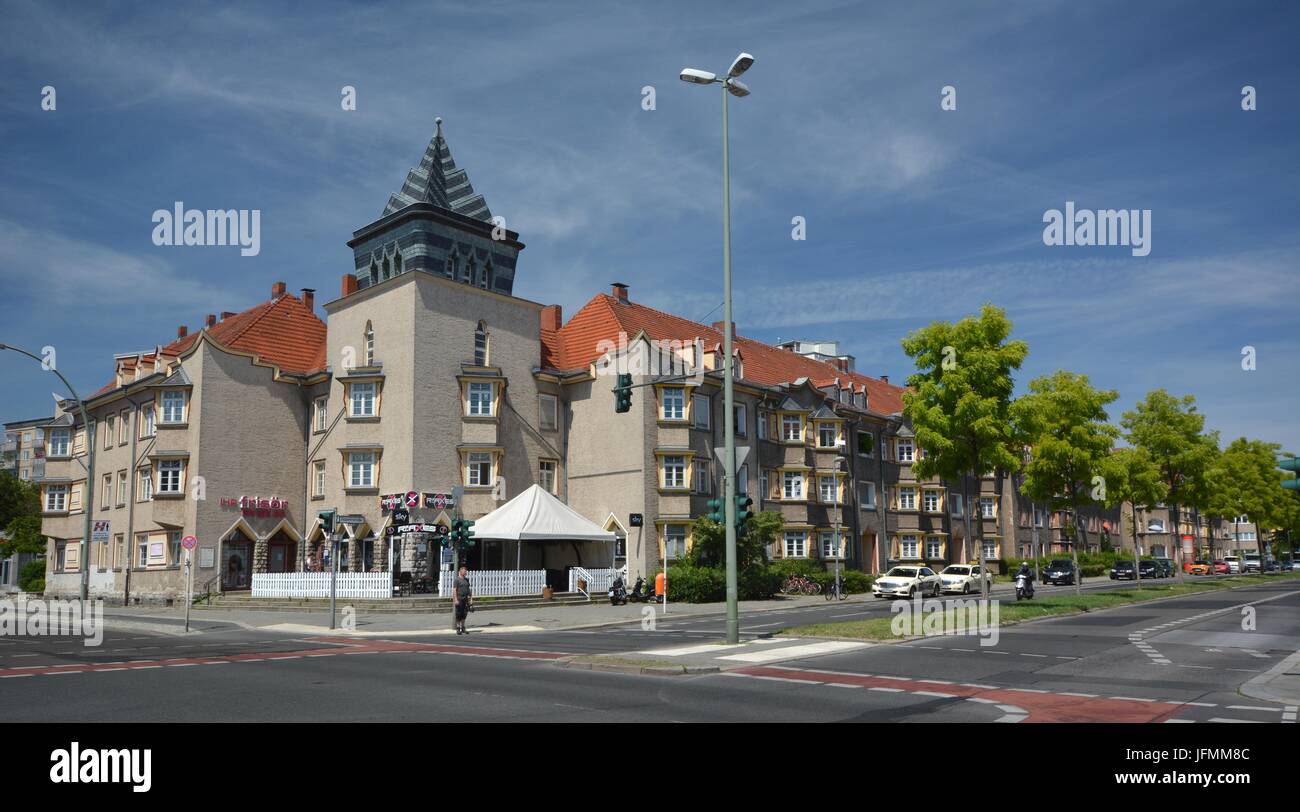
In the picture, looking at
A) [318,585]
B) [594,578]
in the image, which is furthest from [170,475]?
[594,578]

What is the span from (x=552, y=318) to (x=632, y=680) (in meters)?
37.9

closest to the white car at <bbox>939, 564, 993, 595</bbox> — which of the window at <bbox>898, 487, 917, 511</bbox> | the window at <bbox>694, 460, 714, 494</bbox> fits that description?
the window at <bbox>898, 487, 917, 511</bbox>

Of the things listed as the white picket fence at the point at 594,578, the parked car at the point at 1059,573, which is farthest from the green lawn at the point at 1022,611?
the white picket fence at the point at 594,578

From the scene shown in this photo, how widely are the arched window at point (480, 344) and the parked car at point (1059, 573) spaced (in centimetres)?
3518

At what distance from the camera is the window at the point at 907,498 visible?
58844 mm

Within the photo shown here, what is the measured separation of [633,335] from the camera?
1804 inches

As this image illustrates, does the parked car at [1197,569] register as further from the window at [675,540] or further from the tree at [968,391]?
the tree at [968,391]

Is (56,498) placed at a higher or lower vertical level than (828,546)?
higher

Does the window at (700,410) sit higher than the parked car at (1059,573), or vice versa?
the window at (700,410)

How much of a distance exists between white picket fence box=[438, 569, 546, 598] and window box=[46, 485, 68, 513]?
31138mm

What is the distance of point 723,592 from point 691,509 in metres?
5.49

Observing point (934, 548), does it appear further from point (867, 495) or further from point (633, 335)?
point (633, 335)

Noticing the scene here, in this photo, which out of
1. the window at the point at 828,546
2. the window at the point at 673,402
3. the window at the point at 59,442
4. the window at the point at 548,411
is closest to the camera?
the window at the point at 673,402
